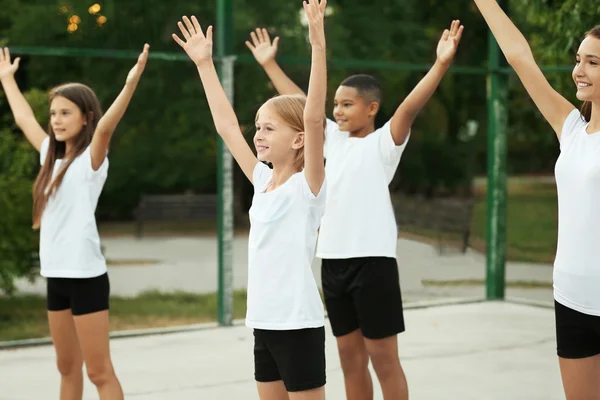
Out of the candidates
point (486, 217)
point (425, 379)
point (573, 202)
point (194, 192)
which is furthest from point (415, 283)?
point (573, 202)

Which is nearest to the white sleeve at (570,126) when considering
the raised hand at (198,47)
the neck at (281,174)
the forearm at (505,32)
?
the forearm at (505,32)

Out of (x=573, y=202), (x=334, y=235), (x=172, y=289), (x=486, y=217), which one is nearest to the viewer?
(x=573, y=202)

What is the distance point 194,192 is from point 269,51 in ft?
11.0

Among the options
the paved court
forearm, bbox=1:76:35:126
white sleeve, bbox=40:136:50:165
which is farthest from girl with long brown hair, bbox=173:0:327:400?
the paved court

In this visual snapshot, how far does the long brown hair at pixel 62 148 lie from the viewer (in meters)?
4.24

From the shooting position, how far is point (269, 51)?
15.4ft

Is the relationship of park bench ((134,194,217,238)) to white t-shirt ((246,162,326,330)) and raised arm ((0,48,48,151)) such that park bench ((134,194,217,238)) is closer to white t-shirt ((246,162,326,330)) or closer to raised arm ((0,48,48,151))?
raised arm ((0,48,48,151))

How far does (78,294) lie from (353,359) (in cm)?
119

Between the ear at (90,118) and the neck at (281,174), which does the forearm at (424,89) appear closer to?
the neck at (281,174)

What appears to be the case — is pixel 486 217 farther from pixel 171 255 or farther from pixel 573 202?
pixel 573 202

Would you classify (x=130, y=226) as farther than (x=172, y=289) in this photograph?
No

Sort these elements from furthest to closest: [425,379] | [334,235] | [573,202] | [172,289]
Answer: [172,289], [425,379], [334,235], [573,202]

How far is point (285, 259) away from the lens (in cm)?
324

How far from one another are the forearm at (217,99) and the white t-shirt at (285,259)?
42 centimetres
